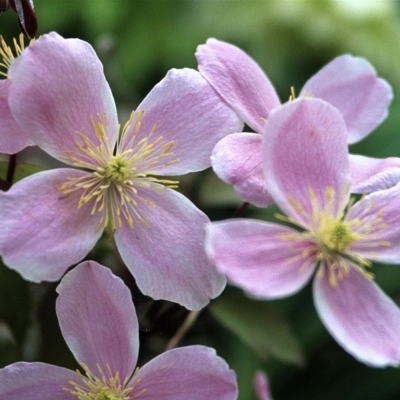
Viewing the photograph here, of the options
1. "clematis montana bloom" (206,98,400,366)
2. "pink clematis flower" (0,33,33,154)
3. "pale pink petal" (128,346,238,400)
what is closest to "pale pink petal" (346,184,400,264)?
"clematis montana bloom" (206,98,400,366)

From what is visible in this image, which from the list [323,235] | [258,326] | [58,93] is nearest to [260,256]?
[323,235]

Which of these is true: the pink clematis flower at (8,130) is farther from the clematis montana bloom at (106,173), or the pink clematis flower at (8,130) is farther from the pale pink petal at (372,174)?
the pale pink petal at (372,174)

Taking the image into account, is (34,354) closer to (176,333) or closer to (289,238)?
(176,333)

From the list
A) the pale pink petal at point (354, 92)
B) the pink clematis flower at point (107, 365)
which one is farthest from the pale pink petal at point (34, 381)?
the pale pink petal at point (354, 92)

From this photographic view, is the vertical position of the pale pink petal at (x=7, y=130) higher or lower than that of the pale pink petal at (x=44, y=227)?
higher

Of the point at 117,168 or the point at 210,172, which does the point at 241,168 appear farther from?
the point at 210,172

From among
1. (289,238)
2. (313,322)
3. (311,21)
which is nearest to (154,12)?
(311,21)

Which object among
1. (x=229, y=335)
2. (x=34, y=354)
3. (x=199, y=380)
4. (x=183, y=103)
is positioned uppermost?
(x=183, y=103)
